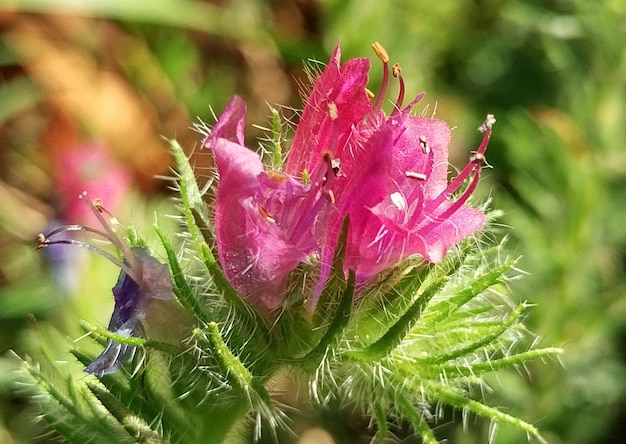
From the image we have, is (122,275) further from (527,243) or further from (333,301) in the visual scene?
(527,243)

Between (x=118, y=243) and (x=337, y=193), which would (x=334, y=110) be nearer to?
(x=337, y=193)

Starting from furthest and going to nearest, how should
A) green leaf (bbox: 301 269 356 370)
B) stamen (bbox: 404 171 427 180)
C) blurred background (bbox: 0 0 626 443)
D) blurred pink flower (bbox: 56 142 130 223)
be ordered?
blurred pink flower (bbox: 56 142 130 223) < blurred background (bbox: 0 0 626 443) < stamen (bbox: 404 171 427 180) < green leaf (bbox: 301 269 356 370)

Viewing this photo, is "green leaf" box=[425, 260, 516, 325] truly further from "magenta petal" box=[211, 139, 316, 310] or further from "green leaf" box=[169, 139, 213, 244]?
"green leaf" box=[169, 139, 213, 244]

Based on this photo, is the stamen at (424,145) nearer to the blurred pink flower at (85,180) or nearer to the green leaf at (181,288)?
the green leaf at (181,288)

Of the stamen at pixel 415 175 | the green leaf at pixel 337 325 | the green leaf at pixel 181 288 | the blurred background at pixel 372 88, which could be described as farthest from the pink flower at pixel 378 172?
the blurred background at pixel 372 88

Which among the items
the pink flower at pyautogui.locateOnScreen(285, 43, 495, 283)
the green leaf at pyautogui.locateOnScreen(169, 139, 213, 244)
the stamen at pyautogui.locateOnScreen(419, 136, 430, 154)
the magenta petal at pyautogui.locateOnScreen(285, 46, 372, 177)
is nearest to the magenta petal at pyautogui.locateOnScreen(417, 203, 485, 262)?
the pink flower at pyautogui.locateOnScreen(285, 43, 495, 283)

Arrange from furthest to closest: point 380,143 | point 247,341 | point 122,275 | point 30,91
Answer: point 30,91 < point 122,275 < point 247,341 < point 380,143

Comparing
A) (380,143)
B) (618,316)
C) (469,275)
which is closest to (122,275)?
(380,143)
